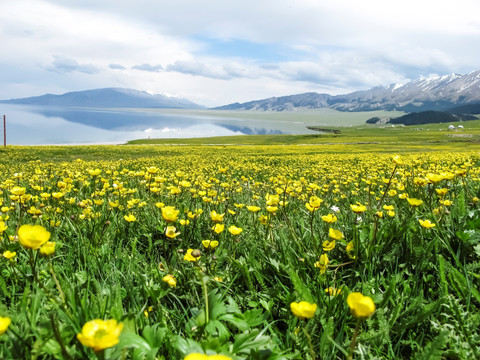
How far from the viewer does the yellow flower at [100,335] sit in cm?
95

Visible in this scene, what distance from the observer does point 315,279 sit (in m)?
2.29

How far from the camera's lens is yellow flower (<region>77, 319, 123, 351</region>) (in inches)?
37.5

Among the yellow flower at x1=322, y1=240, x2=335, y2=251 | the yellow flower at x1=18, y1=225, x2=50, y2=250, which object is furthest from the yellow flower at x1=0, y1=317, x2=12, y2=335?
the yellow flower at x1=322, y1=240, x2=335, y2=251

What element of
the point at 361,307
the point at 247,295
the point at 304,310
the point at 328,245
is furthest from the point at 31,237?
the point at 328,245

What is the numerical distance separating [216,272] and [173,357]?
1107 mm

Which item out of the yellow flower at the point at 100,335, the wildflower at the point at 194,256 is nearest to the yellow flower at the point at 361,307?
the yellow flower at the point at 100,335

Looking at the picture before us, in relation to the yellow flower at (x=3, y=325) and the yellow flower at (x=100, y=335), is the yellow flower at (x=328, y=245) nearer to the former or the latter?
the yellow flower at (x=100, y=335)

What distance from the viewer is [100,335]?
98 centimetres

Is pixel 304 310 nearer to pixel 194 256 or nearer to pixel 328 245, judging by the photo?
pixel 194 256

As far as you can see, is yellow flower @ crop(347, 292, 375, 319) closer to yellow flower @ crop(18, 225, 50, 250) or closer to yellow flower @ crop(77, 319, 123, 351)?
yellow flower @ crop(77, 319, 123, 351)

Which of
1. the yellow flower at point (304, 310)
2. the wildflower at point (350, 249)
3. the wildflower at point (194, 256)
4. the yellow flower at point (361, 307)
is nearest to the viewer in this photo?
the yellow flower at point (361, 307)

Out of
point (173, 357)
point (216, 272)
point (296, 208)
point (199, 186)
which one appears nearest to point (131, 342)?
point (173, 357)

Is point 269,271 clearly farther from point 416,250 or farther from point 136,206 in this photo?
point 136,206

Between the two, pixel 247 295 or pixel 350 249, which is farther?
pixel 350 249
